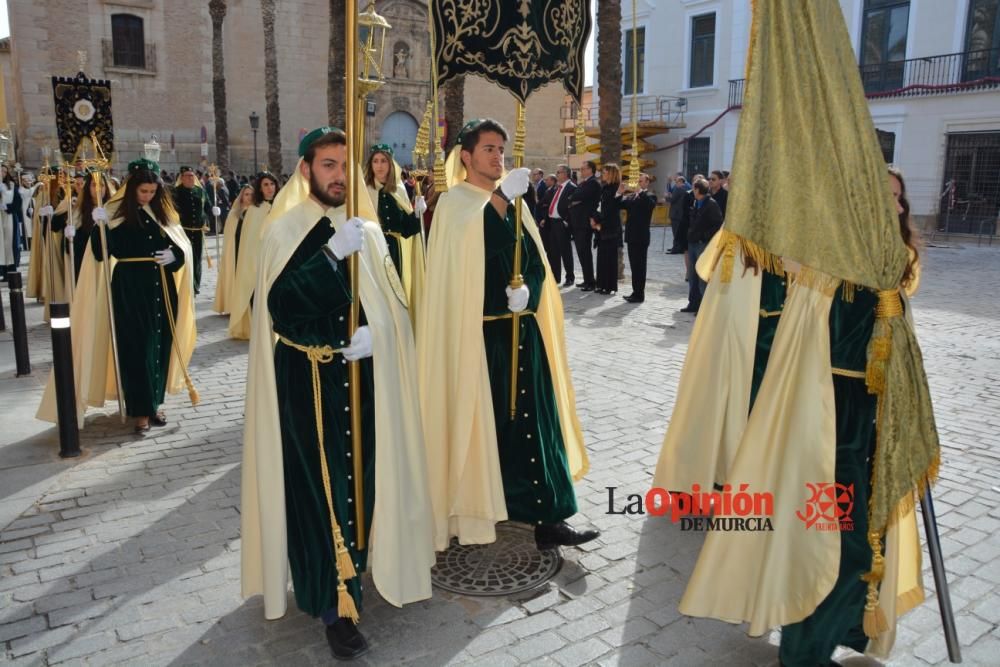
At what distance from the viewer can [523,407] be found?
4.29 meters

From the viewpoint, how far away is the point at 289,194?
11.4 ft

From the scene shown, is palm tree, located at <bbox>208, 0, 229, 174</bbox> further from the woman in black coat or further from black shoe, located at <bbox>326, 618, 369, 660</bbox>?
black shoe, located at <bbox>326, 618, 369, 660</bbox>

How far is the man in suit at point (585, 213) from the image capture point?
42.7 ft

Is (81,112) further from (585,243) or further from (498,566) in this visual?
(585,243)

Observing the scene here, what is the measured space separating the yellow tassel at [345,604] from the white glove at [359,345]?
99 cm

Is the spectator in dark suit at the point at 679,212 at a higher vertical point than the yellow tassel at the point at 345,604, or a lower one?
higher

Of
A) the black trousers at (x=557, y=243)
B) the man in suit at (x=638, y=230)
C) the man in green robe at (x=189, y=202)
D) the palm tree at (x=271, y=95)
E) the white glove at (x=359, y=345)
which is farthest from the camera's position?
the palm tree at (x=271, y=95)

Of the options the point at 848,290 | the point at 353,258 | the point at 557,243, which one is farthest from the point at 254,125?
the point at 848,290

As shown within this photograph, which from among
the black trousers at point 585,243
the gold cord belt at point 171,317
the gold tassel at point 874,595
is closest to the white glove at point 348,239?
the gold tassel at point 874,595

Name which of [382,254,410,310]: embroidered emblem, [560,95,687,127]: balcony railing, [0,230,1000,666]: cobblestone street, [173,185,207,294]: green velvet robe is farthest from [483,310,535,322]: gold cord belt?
[560,95,687,127]: balcony railing

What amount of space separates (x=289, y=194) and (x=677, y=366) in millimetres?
5813

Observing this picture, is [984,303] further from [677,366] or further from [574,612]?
[574,612]

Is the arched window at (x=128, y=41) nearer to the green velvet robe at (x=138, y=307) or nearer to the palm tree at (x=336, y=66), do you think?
the palm tree at (x=336, y=66)

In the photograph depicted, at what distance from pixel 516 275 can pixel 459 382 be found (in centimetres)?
65
